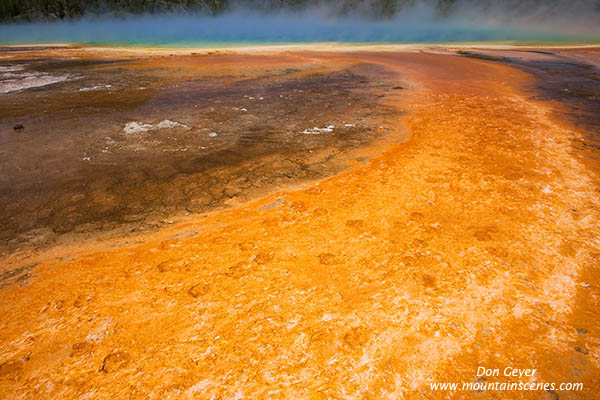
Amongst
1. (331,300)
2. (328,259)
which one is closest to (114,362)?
(331,300)

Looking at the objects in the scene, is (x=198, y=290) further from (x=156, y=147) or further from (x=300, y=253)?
(x=156, y=147)

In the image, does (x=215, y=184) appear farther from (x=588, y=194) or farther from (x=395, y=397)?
(x=588, y=194)

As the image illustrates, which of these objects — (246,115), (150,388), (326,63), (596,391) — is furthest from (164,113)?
(326,63)

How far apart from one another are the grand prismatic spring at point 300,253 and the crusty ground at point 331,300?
0.01 metres

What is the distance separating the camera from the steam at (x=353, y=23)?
114ft

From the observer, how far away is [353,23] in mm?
47656

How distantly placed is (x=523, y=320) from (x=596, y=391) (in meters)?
0.47

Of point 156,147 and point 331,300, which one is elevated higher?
point 156,147

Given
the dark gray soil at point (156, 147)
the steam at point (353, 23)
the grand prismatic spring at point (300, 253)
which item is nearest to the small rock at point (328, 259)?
the grand prismatic spring at point (300, 253)

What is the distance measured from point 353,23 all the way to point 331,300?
175 ft

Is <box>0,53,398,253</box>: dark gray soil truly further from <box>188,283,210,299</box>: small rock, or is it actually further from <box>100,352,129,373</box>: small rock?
<box>100,352,129,373</box>: small rock

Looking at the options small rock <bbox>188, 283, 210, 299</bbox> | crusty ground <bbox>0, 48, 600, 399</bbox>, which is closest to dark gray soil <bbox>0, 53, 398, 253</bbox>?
crusty ground <bbox>0, 48, 600, 399</bbox>

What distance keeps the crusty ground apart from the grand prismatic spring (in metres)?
0.01

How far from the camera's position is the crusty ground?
177cm
